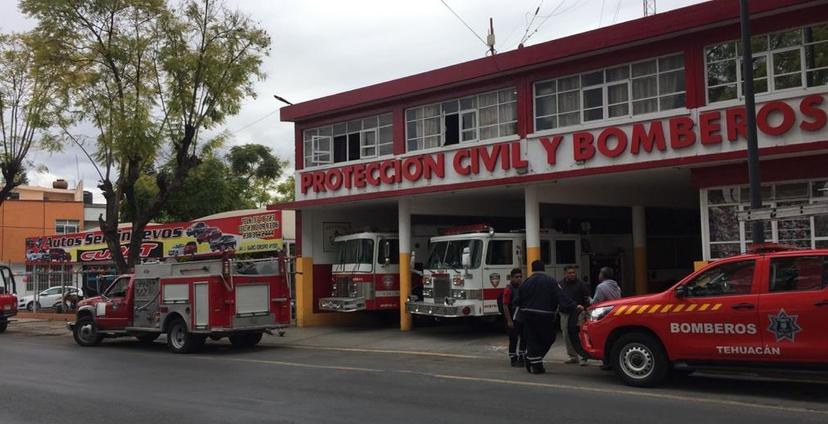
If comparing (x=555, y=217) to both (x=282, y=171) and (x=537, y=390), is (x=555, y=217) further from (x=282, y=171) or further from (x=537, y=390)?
(x=282, y=171)

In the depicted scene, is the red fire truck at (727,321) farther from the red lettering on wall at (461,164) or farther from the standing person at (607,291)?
the red lettering on wall at (461,164)

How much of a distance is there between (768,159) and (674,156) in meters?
1.66

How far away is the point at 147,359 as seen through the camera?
588 inches

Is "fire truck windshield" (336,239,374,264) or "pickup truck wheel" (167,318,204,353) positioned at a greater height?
"fire truck windshield" (336,239,374,264)

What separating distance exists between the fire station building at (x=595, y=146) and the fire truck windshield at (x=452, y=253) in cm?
128

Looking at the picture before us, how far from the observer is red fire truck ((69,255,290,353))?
15.8 metres

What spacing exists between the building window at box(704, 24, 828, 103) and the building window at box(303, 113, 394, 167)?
856 cm

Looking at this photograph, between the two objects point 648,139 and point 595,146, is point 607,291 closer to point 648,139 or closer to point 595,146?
point 648,139

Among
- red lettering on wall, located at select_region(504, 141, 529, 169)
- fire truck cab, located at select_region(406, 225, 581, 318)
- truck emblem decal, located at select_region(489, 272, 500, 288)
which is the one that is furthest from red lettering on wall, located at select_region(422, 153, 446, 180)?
truck emblem decal, located at select_region(489, 272, 500, 288)

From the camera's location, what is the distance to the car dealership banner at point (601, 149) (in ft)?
42.8

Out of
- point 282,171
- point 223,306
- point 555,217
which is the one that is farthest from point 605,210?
point 282,171

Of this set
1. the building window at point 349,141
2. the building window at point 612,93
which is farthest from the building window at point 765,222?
the building window at point 349,141

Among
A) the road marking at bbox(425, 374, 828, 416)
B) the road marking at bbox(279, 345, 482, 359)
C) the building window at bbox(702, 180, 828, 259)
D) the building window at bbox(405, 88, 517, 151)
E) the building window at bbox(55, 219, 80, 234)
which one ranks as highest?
the building window at bbox(405, 88, 517, 151)

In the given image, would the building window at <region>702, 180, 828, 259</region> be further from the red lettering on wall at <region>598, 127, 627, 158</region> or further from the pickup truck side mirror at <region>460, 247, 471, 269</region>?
the pickup truck side mirror at <region>460, 247, 471, 269</region>
